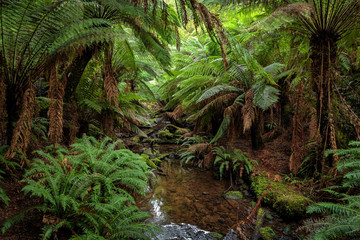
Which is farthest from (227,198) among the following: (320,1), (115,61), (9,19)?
(115,61)

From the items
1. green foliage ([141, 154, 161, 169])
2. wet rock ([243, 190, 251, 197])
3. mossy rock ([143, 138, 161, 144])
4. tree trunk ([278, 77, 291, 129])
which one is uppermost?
tree trunk ([278, 77, 291, 129])

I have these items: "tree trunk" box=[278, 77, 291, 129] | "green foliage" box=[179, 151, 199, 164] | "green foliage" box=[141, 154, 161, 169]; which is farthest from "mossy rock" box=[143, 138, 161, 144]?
"tree trunk" box=[278, 77, 291, 129]

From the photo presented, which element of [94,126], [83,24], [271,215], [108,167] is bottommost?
[271,215]

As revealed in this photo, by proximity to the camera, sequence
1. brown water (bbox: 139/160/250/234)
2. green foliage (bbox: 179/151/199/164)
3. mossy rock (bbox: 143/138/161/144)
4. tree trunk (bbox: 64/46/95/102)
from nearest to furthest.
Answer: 1. brown water (bbox: 139/160/250/234)
2. tree trunk (bbox: 64/46/95/102)
3. green foliage (bbox: 179/151/199/164)
4. mossy rock (bbox: 143/138/161/144)

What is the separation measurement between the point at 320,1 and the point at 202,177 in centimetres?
347

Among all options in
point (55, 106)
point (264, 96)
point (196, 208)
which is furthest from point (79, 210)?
point (264, 96)

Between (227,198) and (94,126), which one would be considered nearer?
(227,198)

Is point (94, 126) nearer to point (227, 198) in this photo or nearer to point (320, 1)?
point (227, 198)

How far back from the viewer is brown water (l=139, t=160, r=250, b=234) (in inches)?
104

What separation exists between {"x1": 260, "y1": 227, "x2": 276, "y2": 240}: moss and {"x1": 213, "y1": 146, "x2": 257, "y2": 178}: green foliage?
1296mm

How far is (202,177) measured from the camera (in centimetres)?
414

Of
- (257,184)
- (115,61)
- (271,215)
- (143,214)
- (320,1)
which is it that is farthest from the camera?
(115,61)

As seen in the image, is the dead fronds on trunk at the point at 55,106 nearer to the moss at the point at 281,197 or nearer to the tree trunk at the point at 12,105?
the tree trunk at the point at 12,105

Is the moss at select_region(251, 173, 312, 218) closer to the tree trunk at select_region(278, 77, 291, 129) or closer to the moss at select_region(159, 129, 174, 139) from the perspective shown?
the tree trunk at select_region(278, 77, 291, 129)
